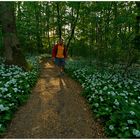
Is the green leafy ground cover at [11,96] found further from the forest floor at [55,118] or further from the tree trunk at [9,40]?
the tree trunk at [9,40]

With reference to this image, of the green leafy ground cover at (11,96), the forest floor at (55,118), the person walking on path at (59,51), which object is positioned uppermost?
the person walking on path at (59,51)

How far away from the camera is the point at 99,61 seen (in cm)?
1952

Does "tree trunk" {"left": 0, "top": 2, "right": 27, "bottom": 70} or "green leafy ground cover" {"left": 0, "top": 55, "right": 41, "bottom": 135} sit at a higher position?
"tree trunk" {"left": 0, "top": 2, "right": 27, "bottom": 70}

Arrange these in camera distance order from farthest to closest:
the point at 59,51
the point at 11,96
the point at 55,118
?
the point at 59,51 → the point at 11,96 → the point at 55,118

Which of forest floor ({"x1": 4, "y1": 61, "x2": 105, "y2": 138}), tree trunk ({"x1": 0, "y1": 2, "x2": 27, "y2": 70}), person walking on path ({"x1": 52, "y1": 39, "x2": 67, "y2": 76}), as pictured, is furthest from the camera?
tree trunk ({"x1": 0, "y1": 2, "x2": 27, "y2": 70})

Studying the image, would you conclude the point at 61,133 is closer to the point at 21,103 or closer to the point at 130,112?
the point at 130,112

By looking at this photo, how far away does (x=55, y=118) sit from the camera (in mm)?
8055

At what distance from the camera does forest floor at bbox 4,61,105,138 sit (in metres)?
6.97

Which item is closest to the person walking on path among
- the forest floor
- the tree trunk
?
the tree trunk

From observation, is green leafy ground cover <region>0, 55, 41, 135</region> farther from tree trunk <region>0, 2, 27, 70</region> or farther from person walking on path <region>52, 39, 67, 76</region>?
person walking on path <region>52, 39, 67, 76</region>

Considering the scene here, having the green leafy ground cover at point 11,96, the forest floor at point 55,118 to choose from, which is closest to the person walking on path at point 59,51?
the green leafy ground cover at point 11,96

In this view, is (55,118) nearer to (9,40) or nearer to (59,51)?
(59,51)

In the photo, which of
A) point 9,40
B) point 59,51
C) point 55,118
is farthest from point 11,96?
point 9,40

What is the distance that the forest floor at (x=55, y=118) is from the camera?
22.9 ft
